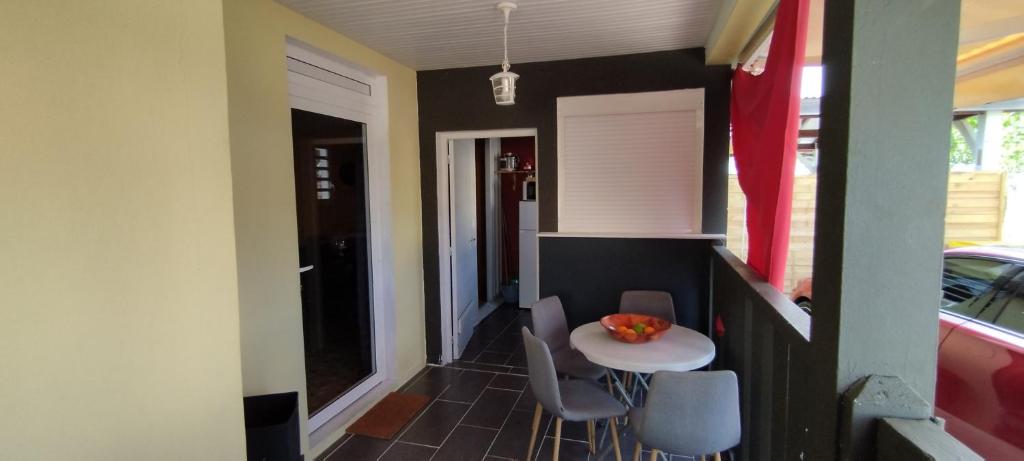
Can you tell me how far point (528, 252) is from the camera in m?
5.96

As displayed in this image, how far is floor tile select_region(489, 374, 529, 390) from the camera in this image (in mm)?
3782

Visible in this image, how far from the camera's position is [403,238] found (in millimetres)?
3896

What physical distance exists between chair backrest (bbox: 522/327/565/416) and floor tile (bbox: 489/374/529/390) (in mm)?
1354

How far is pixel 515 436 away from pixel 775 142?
2375 millimetres

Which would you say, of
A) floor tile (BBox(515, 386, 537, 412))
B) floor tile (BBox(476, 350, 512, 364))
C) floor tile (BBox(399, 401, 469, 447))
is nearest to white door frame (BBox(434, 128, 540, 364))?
floor tile (BBox(476, 350, 512, 364))

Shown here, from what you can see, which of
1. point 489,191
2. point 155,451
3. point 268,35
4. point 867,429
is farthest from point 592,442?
point 489,191

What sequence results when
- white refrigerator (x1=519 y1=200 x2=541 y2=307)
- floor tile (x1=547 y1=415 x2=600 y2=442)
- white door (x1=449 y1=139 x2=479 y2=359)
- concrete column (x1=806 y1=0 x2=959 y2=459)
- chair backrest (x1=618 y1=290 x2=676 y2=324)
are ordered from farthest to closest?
white refrigerator (x1=519 y1=200 x2=541 y2=307), white door (x1=449 y1=139 x2=479 y2=359), chair backrest (x1=618 y1=290 x2=676 y2=324), floor tile (x1=547 y1=415 x2=600 y2=442), concrete column (x1=806 y1=0 x2=959 y2=459)

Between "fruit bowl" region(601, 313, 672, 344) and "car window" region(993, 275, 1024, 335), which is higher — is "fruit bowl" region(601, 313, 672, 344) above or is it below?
below

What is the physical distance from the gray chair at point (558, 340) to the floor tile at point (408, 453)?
Result: 1.01 m

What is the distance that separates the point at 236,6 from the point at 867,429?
2973 millimetres

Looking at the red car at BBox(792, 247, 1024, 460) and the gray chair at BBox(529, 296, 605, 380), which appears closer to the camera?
the red car at BBox(792, 247, 1024, 460)

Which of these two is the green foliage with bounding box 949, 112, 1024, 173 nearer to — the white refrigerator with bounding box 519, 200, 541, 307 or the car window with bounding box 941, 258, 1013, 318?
the car window with bounding box 941, 258, 1013, 318

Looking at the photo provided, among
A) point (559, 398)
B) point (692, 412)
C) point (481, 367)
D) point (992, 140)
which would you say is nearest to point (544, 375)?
point (559, 398)

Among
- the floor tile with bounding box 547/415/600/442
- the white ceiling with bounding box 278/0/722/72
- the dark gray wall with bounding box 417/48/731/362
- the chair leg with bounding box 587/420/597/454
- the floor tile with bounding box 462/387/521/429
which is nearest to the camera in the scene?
the white ceiling with bounding box 278/0/722/72
